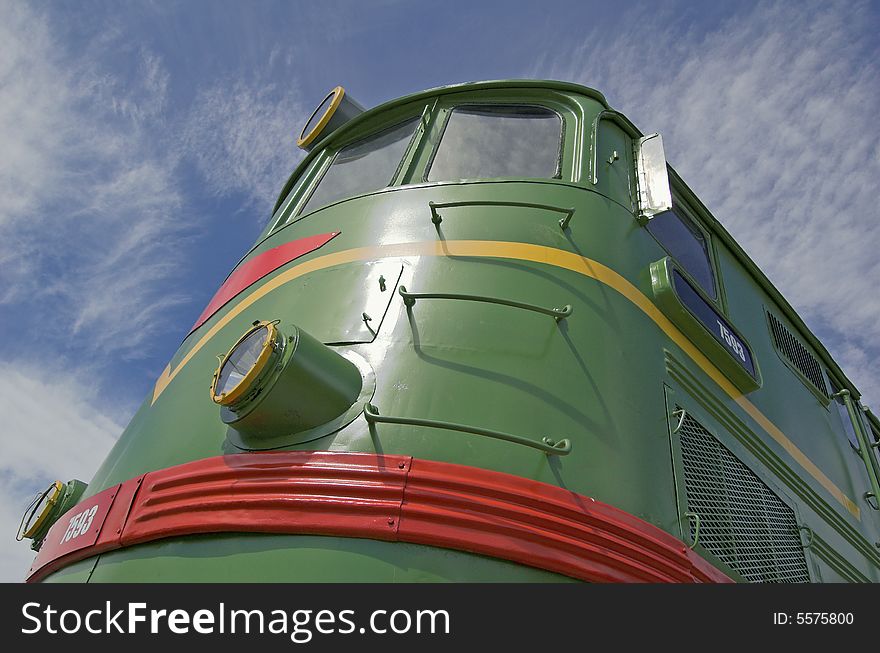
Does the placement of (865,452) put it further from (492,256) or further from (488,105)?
(492,256)

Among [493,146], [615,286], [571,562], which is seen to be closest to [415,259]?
[615,286]

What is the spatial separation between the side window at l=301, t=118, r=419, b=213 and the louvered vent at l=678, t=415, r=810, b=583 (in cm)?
221

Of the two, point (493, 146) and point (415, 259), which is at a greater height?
point (493, 146)

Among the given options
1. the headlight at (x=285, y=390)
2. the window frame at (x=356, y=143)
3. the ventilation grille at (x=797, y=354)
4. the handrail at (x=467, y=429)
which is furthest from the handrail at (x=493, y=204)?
the ventilation grille at (x=797, y=354)

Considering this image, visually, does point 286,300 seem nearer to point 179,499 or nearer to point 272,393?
point 272,393

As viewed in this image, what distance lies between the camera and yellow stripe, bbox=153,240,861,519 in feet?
10.8

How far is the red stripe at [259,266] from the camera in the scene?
3.71m

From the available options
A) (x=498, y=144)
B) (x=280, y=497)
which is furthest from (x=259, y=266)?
(x=280, y=497)

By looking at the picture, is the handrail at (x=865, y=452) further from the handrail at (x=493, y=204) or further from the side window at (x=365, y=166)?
the side window at (x=365, y=166)

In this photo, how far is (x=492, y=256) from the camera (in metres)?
3.28
